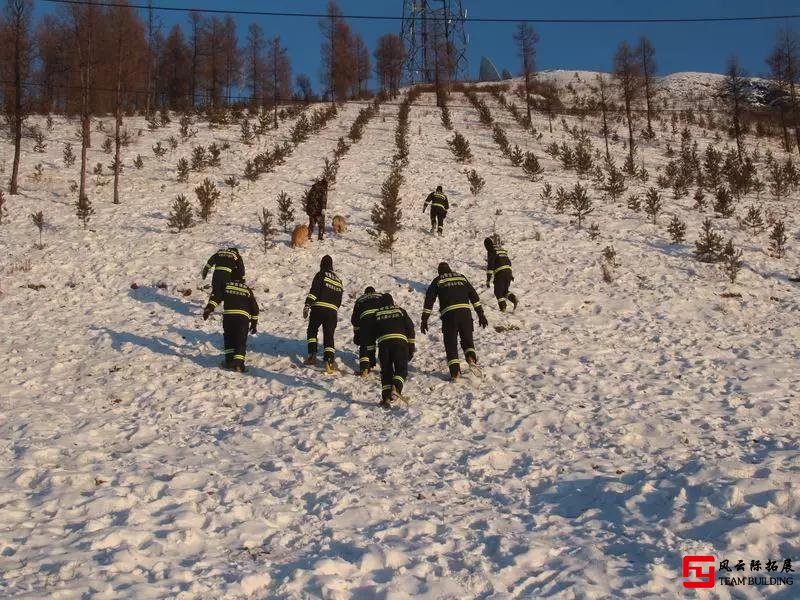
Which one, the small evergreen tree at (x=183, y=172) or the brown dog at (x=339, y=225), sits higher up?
the small evergreen tree at (x=183, y=172)

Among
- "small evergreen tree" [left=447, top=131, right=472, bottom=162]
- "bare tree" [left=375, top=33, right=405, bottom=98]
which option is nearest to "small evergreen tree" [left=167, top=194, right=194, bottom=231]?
"small evergreen tree" [left=447, top=131, right=472, bottom=162]

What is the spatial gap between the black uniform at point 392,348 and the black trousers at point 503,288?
3870 mm

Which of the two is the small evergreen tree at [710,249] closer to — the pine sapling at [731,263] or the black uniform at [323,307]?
the pine sapling at [731,263]

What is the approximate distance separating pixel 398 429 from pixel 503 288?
5300mm

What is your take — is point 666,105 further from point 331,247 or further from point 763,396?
point 763,396

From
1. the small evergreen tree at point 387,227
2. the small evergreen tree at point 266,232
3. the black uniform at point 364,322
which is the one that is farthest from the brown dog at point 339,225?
the black uniform at point 364,322

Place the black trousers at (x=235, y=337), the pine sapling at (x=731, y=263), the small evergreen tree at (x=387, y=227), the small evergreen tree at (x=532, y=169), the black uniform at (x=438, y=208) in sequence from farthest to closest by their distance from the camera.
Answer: the small evergreen tree at (x=532, y=169) < the black uniform at (x=438, y=208) < the small evergreen tree at (x=387, y=227) < the pine sapling at (x=731, y=263) < the black trousers at (x=235, y=337)

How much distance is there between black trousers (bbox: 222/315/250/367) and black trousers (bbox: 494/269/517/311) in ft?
17.0

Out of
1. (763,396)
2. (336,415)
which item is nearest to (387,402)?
(336,415)

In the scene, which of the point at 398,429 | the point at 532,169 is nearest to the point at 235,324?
the point at 398,429

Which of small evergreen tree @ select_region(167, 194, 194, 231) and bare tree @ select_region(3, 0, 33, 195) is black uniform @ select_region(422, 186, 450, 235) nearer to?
small evergreen tree @ select_region(167, 194, 194, 231)

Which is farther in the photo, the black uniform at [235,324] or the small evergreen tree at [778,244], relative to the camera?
the small evergreen tree at [778,244]

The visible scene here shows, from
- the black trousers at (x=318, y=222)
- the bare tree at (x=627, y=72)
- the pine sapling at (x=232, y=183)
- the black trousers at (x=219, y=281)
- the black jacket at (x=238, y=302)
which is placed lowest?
the black jacket at (x=238, y=302)

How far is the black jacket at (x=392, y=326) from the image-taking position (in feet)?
24.9
